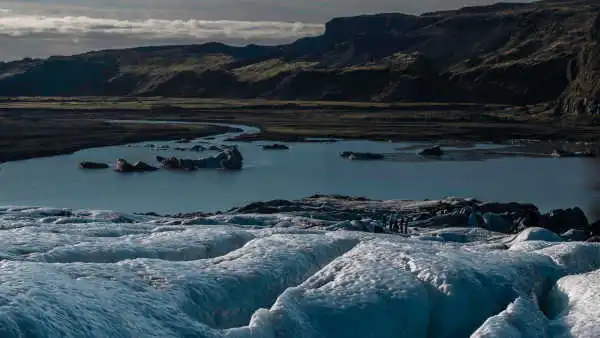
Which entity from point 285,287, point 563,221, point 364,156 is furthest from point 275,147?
point 285,287

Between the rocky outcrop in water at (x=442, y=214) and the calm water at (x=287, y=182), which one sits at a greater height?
the rocky outcrop in water at (x=442, y=214)

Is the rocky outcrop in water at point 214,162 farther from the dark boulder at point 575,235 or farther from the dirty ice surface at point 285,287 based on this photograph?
the dirty ice surface at point 285,287

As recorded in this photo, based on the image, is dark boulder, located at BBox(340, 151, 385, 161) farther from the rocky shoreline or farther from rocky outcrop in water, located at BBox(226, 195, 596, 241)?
the rocky shoreline

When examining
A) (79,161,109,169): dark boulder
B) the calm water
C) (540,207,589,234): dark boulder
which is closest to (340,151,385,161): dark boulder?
the calm water

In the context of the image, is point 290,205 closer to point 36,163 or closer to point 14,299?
point 14,299

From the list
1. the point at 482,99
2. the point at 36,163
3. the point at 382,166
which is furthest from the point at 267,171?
the point at 482,99

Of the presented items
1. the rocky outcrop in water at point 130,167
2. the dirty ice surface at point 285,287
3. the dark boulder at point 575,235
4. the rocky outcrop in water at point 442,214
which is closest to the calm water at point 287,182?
the rocky outcrop in water at point 130,167
